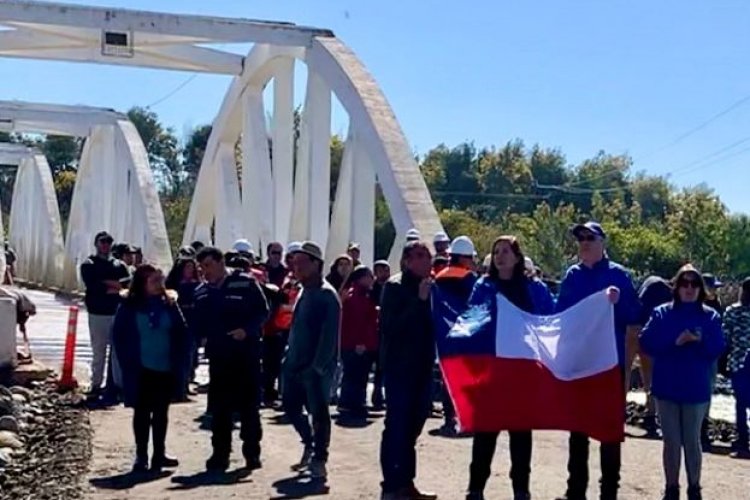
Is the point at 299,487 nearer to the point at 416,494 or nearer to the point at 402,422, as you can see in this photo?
the point at 416,494

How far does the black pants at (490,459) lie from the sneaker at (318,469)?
1.85m

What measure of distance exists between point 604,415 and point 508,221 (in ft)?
189

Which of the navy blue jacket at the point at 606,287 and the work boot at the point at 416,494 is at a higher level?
the navy blue jacket at the point at 606,287

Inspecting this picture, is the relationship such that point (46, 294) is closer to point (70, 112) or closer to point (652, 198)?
point (70, 112)

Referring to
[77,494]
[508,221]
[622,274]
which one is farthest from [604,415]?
[508,221]

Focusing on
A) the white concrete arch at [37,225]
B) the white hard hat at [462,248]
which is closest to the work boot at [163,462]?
the white hard hat at [462,248]

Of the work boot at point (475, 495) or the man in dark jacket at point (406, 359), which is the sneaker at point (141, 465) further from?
the work boot at point (475, 495)

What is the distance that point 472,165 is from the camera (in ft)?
284

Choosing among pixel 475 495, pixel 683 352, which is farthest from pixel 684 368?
pixel 475 495

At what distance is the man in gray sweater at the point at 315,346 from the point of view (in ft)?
32.8

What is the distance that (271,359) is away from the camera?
1467cm

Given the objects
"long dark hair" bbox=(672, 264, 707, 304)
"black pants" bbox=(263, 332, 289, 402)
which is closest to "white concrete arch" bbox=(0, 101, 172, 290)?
"black pants" bbox=(263, 332, 289, 402)

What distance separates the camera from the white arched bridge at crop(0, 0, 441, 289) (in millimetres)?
20422

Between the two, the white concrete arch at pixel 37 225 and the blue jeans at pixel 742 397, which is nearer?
the blue jeans at pixel 742 397
